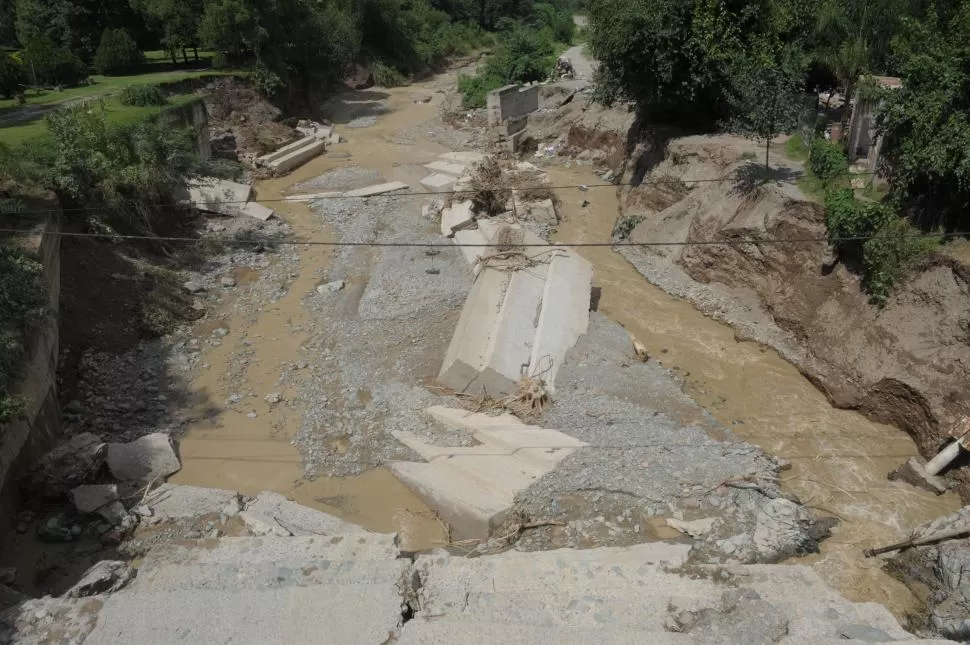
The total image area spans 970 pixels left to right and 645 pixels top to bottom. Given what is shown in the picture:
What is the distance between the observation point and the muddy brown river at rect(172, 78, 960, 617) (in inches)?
304

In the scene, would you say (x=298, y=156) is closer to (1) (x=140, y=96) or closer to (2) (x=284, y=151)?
(2) (x=284, y=151)

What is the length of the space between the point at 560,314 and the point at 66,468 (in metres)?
7.20

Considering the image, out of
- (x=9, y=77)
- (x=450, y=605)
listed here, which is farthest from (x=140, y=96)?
(x=450, y=605)

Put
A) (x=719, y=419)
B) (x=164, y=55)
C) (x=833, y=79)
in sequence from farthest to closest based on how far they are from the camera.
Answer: (x=164, y=55) < (x=833, y=79) < (x=719, y=419)

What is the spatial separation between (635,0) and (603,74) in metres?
2.43

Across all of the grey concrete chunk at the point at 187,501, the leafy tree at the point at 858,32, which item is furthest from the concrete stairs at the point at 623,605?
the leafy tree at the point at 858,32

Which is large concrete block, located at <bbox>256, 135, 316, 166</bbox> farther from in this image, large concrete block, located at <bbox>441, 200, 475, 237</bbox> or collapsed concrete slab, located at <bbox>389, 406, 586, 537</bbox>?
collapsed concrete slab, located at <bbox>389, 406, 586, 537</bbox>

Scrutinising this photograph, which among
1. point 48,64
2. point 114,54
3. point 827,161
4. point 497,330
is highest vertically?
point 114,54

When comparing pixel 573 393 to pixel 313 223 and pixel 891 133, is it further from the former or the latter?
pixel 313 223

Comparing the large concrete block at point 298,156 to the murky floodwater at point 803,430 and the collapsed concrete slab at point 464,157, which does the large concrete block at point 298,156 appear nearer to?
the collapsed concrete slab at point 464,157

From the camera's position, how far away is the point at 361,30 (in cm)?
3547

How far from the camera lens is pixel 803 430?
9.52 m

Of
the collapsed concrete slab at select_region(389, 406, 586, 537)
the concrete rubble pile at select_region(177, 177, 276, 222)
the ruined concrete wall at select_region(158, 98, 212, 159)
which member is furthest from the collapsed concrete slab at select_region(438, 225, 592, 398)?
the ruined concrete wall at select_region(158, 98, 212, 159)

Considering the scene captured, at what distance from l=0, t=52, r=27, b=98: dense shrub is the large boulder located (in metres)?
14.9
